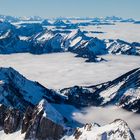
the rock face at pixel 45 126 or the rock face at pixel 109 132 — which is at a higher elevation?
the rock face at pixel 109 132

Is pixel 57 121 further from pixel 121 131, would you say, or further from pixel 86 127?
pixel 121 131

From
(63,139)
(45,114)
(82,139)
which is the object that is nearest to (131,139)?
(82,139)

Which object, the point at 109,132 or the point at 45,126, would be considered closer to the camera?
the point at 109,132

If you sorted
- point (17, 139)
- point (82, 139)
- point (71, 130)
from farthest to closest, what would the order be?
1. point (17, 139)
2. point (71, 130)
3. point (82, 139)

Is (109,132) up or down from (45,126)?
up

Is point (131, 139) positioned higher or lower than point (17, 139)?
higher

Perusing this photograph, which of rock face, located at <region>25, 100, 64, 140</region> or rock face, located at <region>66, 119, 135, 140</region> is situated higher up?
rock face, located at <region>66, 119, 135, 140</region>

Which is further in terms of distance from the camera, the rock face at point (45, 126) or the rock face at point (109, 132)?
the rock face at point (45, 126)

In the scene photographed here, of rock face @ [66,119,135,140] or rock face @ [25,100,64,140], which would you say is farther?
rock face @ [25,100,64,140]
